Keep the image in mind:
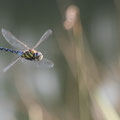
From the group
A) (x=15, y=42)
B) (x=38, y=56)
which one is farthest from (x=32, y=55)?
(x=15, y=42)

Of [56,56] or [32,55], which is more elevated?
[56,56]

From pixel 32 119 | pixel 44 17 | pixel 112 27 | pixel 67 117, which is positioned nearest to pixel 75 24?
pixel 32 119

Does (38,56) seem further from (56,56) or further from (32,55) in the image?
(56,56)

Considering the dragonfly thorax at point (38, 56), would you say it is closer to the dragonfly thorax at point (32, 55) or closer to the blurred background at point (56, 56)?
the dragonfly thorax at point (32, 55)

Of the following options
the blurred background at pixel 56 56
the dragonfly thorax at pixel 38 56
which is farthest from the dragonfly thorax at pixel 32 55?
the blurred background at pixel 56 56

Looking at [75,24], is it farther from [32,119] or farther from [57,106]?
[57,106]

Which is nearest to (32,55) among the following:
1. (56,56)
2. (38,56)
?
Answer: (38,56)

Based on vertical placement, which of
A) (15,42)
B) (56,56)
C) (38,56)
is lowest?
(38,56)

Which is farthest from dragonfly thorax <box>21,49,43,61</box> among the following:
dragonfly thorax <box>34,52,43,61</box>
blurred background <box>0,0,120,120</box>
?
blurred background <box>0,0,120,120</box>

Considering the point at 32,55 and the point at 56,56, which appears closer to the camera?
the point at 32,55
